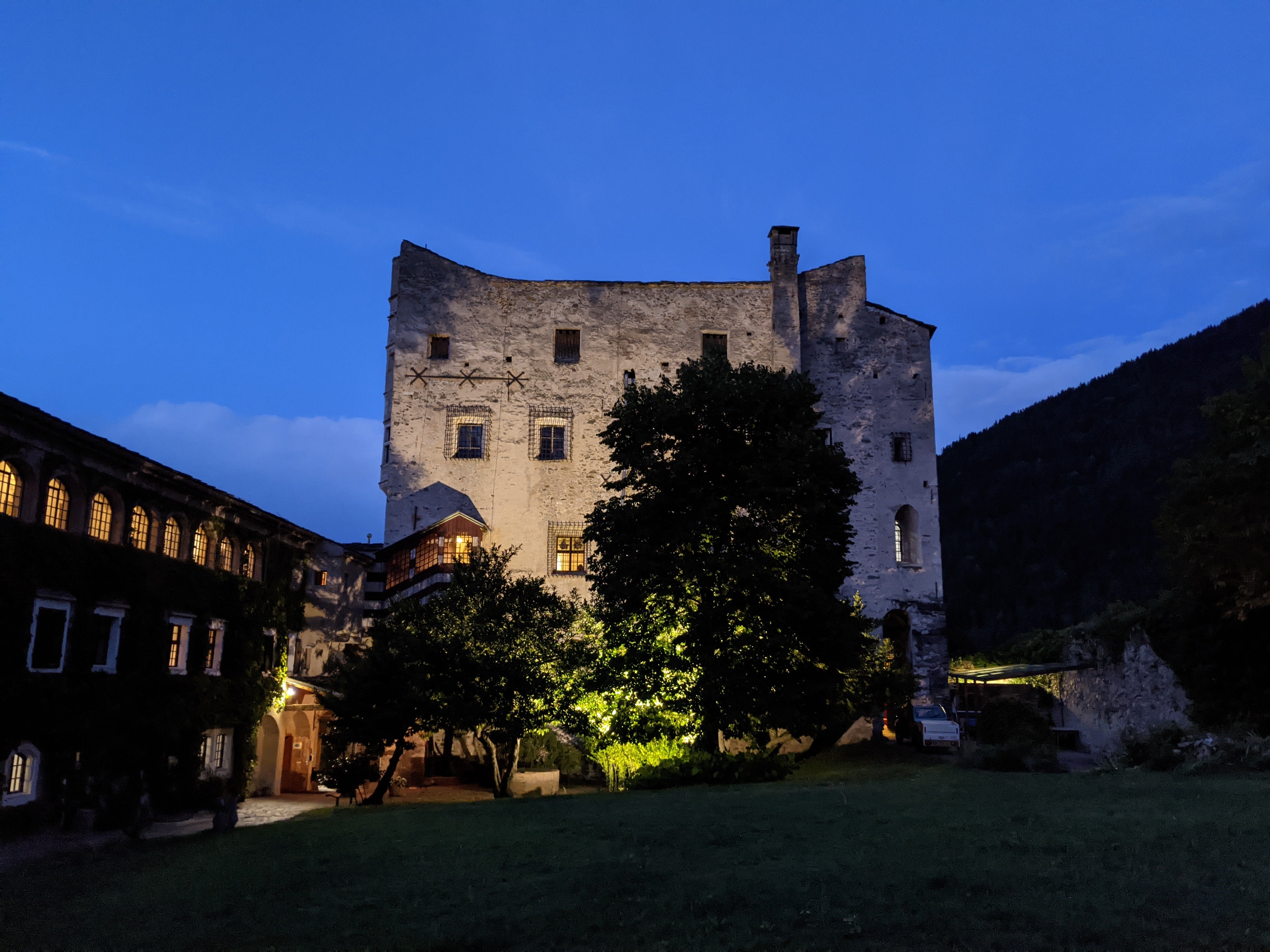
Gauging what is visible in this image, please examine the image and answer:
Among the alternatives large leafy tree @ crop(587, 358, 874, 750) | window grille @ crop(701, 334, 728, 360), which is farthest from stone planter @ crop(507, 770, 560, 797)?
window grille @ crop(701, 334, 728, 360)

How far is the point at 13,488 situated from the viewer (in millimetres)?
21281

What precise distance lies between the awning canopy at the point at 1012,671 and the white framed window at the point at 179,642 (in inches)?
1294

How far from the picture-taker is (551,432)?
47.4m

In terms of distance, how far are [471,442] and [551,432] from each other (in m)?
3.94

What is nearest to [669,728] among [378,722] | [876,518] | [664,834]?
[378,722]

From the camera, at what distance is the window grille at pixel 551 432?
154 ft

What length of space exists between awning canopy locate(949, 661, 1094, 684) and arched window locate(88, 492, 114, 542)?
3523 cm

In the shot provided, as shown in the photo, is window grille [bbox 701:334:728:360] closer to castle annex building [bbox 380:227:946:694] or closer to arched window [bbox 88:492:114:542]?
castle annex building [bbox 380:227:946:694]

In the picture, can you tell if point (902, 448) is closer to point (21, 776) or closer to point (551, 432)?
point (551, 432)

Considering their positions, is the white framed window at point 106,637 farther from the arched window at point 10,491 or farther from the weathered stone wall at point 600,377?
the weathered stone wall at point 600,377

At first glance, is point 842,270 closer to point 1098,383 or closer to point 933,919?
point 933,919

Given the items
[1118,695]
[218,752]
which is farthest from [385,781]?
[1118,695]

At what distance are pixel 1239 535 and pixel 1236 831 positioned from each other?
19.0m

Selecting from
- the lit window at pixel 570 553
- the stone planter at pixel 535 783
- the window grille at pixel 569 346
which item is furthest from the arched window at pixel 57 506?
the window grille at pixel 569 346
